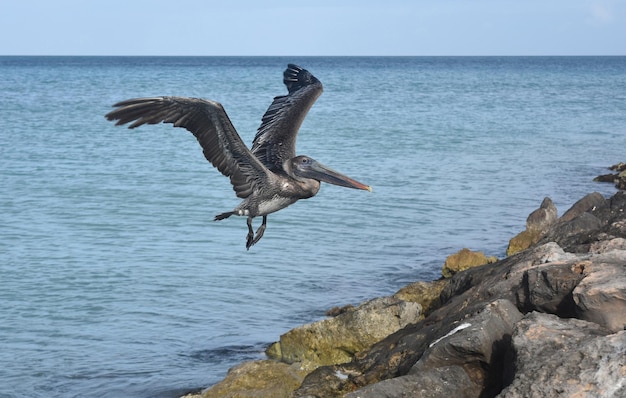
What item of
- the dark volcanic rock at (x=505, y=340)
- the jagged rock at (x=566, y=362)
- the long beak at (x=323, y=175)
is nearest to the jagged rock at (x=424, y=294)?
the dark volcanic rock at (x=505, y=340)

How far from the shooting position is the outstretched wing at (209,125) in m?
8.33

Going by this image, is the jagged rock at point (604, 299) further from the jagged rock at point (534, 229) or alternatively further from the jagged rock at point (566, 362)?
the jagged rock at point (534, 229)

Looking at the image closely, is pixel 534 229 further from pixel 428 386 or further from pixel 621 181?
pixel 621 181

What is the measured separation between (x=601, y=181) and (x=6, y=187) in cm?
1650

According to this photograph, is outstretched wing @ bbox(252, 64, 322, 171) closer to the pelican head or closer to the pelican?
the pelican

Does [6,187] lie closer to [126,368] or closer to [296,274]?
[296,274]

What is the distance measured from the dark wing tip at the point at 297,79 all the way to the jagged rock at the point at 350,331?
9.46 ft

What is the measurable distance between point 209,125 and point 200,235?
10.6 meters

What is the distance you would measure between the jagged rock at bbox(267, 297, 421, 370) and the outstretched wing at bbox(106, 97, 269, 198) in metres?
2.24

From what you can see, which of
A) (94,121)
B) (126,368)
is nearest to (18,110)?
(94,121)

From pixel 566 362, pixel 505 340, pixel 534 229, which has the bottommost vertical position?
pixel 534 229

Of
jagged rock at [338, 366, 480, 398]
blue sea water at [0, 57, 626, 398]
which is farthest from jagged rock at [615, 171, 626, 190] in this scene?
jagged rock at [338, 366, 480, 398]

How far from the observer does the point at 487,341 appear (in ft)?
26.2

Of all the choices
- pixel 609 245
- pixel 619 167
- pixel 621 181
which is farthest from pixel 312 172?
pixel 619 167
